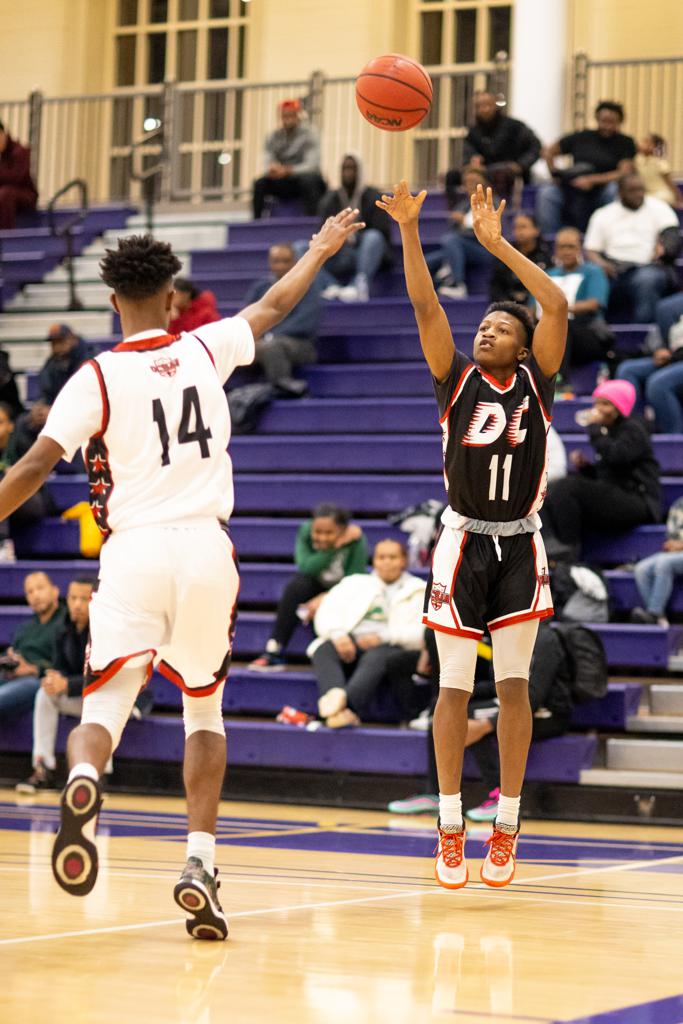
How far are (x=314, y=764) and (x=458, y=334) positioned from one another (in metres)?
4.35

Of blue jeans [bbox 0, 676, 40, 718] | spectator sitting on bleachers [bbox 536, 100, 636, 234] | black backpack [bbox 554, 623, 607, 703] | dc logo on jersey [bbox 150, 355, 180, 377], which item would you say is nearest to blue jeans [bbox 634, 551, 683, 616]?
black backpack [bbox 554, 623, 607, 703]

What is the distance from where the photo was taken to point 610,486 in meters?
10.2

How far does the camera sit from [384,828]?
7.81 metres

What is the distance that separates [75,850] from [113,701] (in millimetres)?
504

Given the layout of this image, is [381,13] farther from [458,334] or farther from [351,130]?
[458,334]

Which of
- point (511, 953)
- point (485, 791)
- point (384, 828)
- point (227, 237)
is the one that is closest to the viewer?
point (511, 953)

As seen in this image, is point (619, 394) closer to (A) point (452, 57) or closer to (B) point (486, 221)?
(B) point (486, 221)

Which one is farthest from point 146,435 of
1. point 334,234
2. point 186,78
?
point 186,78

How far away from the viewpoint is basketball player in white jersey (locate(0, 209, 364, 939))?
4039 millimetres

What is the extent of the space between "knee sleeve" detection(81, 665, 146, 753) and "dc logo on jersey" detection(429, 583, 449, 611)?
146cm

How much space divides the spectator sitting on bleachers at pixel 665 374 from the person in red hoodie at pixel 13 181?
24.3 feet

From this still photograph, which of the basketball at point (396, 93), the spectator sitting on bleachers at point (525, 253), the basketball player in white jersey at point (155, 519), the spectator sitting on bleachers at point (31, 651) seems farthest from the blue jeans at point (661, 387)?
the basketball player in white jersey at point (155, 519)

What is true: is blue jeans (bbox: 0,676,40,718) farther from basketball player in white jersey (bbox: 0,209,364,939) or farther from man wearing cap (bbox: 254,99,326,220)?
man wearing cap (bbox: 254,99,326,220)

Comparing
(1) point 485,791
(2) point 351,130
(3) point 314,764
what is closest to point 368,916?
(1) point 485,791
